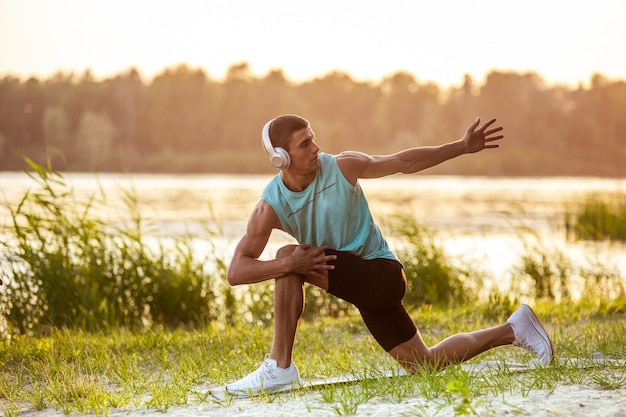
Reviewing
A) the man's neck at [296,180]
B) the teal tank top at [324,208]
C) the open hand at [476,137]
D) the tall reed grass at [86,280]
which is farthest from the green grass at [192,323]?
the open hand at [476,137]

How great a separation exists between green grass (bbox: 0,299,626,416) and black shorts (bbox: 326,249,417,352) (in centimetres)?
25

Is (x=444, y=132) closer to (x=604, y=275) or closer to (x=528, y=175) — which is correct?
(x=528, y=175)

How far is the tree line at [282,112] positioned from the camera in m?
56.3

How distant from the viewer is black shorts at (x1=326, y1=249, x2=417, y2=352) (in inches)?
184

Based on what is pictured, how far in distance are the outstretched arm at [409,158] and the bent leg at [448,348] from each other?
36.3 inches

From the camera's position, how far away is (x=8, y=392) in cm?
517

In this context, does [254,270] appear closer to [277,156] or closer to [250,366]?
[277,156]

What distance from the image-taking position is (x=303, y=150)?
461cm

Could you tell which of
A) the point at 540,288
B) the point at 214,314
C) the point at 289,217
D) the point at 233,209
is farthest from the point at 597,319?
the point at 233,209

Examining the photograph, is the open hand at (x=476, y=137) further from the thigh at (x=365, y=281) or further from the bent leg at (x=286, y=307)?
the bent leg at (x=286, y=307)

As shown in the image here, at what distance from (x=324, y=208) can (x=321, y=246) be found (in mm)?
196

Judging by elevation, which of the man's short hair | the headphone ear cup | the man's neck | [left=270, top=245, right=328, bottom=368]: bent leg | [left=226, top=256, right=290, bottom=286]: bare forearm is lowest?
[left=270, top=245, right=328, bottom=368]: bent leg

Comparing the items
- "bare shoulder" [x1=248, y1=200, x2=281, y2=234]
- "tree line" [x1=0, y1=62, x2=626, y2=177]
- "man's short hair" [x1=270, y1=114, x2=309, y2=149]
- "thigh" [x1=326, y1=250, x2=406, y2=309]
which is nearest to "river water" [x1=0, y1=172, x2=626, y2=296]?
"bare shoulder" [x1=248, y1=200, x2=281, y2=234]

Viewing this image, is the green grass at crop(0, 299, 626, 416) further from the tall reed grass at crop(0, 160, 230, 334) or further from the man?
the tall reed grass at crop(0, 160, 230, 334)
